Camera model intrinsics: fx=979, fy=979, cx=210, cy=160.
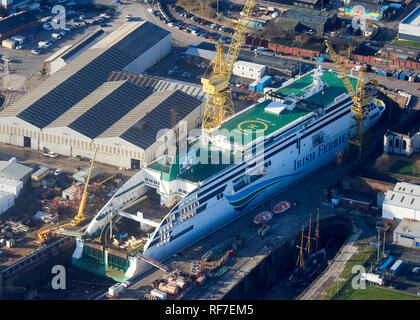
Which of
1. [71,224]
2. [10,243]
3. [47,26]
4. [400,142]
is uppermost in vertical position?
[400,142]

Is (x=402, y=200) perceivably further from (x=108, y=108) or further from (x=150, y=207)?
(x=108, y=108)

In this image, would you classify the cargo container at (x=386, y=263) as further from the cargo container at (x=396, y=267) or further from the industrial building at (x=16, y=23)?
the industrial building at (x=16, y=23)

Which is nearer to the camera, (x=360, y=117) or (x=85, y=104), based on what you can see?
(x=360, y=117)

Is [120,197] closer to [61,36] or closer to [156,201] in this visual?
[156,201]

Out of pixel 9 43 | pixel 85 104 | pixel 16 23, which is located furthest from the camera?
pixel 16 23

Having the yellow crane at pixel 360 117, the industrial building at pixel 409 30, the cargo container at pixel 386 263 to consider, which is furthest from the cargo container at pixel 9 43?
the cargo container at pixel 386 263

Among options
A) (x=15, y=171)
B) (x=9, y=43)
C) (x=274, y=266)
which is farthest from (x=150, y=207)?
(x=9, y=43)

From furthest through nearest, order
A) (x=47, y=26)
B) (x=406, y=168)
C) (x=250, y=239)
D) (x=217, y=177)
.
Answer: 1. (x=47, y=26)
2. (x=406, y=168)
3. (x=217, y=177)
4. (x=250, y=239)

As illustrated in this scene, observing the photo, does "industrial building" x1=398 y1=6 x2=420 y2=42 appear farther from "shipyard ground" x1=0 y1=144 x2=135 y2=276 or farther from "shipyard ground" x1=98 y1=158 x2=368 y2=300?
"shipyard ground" x1=0 y1=144 x2=135 y2=276
